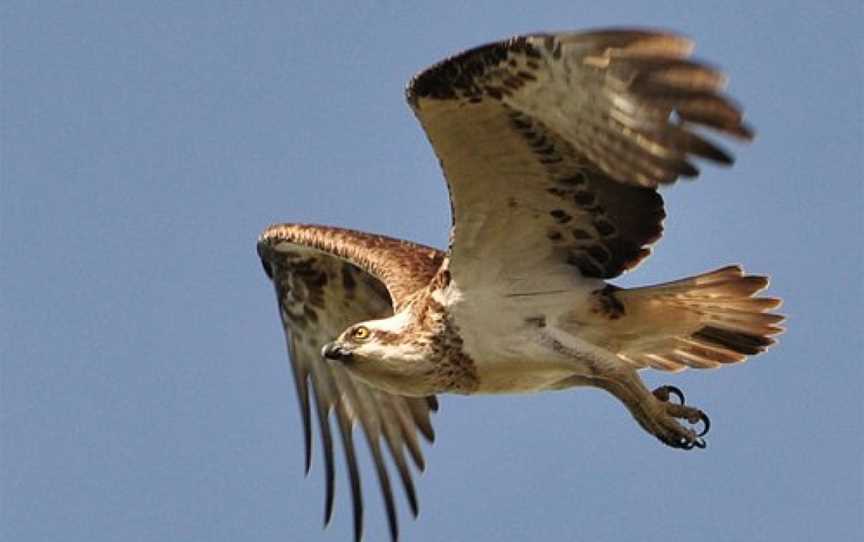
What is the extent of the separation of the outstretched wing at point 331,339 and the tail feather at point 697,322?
2023 mm

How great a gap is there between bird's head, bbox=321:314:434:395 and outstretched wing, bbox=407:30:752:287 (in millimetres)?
460

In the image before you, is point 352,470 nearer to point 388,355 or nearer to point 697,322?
point 388,355

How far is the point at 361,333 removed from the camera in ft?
42.8

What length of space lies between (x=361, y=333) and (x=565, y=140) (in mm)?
1841

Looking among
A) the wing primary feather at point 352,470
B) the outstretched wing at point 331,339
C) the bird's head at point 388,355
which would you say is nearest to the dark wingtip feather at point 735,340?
the bird's head at point 388,355

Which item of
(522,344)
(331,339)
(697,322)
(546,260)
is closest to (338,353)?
(522,344)

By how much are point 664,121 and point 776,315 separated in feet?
9.17

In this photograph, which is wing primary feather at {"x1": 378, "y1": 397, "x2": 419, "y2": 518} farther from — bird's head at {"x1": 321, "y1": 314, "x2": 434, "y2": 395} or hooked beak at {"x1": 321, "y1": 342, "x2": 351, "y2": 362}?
hooked beak at {"x1": 321, "y1": 342, "x2": 351, "y2": 362}

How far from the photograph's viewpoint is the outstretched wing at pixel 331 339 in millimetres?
14867

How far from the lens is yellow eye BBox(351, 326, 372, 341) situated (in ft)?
42.7

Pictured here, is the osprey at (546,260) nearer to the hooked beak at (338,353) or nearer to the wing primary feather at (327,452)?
the hooked beak at (338,353)

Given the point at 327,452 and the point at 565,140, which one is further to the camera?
the point at 327,452

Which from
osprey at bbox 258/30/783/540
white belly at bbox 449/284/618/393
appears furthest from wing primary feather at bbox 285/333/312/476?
white belly at bbox 449/284/618/393

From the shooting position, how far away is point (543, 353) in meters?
12.7
